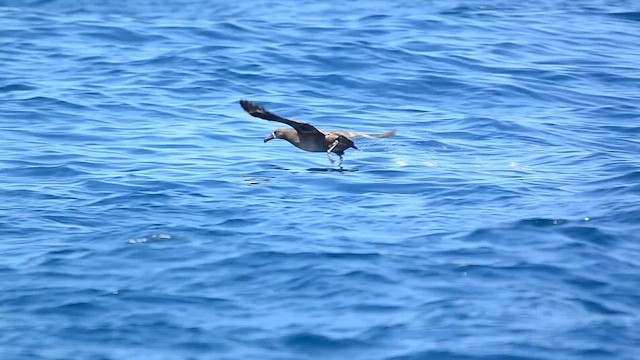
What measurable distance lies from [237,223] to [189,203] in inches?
34.1

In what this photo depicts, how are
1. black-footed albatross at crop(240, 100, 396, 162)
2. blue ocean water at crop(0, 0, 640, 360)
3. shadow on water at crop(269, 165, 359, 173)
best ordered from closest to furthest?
blue ocean water at crop(0, 0, 640, 360), black-footed albatross at crop(240, 100, 396, 162), shadow on water at crop(269, 165, 359, 173)

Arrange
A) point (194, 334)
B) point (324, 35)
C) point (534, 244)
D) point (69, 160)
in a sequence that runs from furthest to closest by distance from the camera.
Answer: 1. point (324, 35)
2. point (69, 160)
3. point (534, 244)
4. point (194, 334)

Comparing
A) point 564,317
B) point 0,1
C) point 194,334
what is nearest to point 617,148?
point 564,317

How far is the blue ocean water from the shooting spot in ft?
26.0

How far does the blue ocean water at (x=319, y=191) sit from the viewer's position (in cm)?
794

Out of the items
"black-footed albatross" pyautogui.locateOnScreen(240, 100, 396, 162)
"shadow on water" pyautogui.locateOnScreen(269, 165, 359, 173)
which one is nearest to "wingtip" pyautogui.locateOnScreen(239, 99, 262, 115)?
"black-footed albatross" pyautogui.locateOnScreen(240, 100, 396, 162)

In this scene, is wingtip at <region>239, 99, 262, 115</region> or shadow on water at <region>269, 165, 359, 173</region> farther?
shadow on water at <region>269, 165, 359, 173</region>

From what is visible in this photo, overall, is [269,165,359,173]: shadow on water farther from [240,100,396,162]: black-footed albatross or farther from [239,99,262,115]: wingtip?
[239,99,262,115]: wingtip

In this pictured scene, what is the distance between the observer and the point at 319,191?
11.6 metres

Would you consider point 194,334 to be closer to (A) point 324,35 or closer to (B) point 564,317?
(B) point 564,317

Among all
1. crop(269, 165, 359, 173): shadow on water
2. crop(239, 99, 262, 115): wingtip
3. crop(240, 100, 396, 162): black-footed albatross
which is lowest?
crop(269, 165, 359, 173): shadow on water

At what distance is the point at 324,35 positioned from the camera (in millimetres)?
19781

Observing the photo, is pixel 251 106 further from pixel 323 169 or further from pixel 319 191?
pixel 323 169

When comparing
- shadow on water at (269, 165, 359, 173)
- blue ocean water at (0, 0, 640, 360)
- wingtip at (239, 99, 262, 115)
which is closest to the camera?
blue ocean water at (0, 0, 640, 360)
